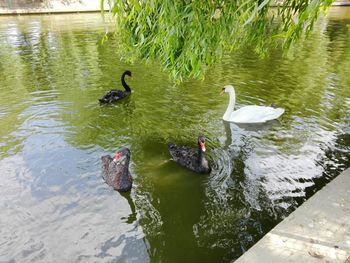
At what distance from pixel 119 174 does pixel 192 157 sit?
1.33 m

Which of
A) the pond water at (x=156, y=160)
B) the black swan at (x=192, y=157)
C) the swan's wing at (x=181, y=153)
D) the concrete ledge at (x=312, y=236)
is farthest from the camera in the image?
the swan's wing at (x=181, y=153)

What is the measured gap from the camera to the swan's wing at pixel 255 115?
7633 mm

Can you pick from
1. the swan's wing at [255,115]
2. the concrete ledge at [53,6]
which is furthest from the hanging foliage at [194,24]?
the concrete ledge at [53,6]

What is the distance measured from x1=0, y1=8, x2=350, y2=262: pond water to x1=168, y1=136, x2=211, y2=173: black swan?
6.4 inches

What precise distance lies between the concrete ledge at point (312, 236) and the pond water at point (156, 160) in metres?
0.80

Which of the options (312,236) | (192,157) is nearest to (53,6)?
(192,157)

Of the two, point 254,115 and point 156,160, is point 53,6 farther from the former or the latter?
point 156,160

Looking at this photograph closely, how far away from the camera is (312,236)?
11.2 feet

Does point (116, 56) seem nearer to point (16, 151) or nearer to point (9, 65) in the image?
point (9, 65)

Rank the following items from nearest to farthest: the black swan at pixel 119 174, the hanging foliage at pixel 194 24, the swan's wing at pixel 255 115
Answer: the hanging foliage at pixel 194 24 → the black swan at pixel 119 174 → the swan's wing at pixel 255 115

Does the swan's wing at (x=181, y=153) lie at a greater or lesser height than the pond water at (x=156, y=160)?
greater

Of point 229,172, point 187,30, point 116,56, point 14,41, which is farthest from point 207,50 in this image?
point 14,41

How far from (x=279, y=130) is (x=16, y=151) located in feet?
18.3

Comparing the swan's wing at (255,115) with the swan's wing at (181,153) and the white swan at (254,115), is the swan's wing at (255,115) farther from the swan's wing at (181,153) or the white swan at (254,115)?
the swan's wing at (181,153)
